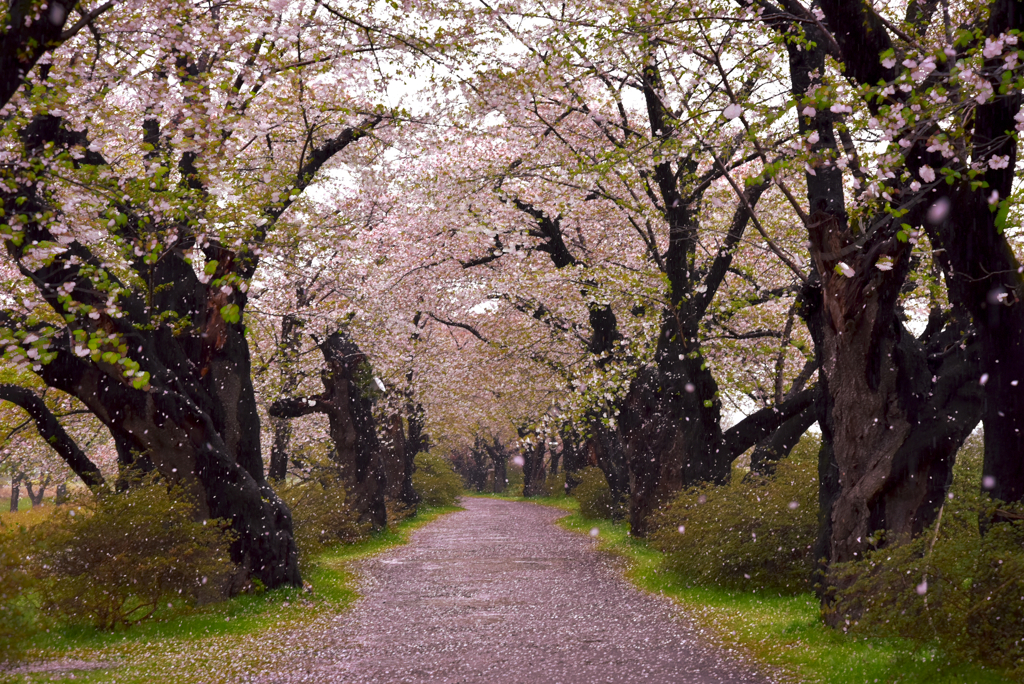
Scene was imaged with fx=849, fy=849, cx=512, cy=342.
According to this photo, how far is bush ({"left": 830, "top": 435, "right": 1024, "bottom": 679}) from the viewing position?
667cm

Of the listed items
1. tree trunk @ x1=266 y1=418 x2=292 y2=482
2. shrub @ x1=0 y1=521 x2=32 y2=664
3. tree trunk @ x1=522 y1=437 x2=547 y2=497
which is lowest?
tree trunk @ x1=522 y1=437 x2=547 y2=497

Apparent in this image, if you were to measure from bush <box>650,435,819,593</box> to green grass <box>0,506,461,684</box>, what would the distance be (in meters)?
5.93

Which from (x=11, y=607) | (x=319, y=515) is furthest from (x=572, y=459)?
(x=11, y=607)

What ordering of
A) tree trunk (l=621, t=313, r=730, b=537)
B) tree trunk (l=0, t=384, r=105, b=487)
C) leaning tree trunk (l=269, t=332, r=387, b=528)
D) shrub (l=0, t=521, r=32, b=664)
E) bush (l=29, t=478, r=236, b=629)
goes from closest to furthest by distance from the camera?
shrub (l=0, t=521, r=32, b=664) < bush (l=29, t=478, r=236, b=629) < tree trunk (l=0, t=384, r=105, b=487) < tree trunk (l=621, t=313, r=730, b=537) < leaning tree trunk (l=269, t=332, r=387, b=528)

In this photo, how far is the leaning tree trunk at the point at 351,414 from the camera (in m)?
25.5

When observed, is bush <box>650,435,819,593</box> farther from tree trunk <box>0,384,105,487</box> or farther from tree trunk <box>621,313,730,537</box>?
tree trunk <box>0,384,105,487</box>

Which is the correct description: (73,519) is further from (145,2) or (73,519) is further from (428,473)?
(428,473)

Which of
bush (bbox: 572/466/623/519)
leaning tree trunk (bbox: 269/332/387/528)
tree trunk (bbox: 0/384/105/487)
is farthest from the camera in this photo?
bush (bbox: 572/466/623/519)

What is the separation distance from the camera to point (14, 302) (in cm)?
1404

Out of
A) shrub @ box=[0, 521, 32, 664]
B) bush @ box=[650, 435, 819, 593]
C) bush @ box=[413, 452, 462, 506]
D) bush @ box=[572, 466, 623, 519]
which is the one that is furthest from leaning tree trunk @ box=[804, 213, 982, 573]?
bush @ box=[413, 452, 462, 506]

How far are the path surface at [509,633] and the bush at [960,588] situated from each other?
155cm

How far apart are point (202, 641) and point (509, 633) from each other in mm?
3827

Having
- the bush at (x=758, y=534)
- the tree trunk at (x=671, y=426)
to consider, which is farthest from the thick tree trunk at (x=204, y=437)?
the tree trunk at (x=671, y=426)

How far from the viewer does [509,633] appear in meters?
11.0
